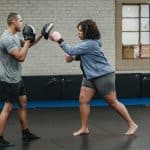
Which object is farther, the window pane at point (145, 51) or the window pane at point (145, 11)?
the window pane at point (145, 51)

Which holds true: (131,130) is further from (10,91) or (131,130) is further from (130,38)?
(130,38)

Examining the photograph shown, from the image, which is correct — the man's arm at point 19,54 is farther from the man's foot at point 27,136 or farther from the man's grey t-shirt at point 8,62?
the man's foot at point 27,136

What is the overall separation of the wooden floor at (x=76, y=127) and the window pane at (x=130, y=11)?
237 cm

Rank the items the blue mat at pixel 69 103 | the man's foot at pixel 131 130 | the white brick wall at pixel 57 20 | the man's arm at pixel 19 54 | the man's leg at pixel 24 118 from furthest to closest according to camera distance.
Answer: the white brick wall at pixel 57 20, the blue mat at pixel 69 103, the man's foot at pixel 131 130, the man's leg at pixel 24 118, the man's arm at pixel 19 54

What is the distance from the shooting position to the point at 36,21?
34.9ft

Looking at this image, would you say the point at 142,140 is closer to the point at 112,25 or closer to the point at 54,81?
the point at 54,81

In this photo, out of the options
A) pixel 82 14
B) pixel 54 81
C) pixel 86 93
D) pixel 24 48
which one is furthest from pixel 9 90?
pixel 82 14

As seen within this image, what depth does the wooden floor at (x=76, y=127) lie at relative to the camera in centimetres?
625

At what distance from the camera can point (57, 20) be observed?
1072 cm

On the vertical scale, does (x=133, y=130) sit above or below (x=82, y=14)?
below

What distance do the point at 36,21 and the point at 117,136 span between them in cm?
451

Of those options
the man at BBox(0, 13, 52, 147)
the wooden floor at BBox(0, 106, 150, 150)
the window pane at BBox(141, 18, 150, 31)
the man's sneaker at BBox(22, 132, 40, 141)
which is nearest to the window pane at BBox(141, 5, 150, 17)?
the window pane at BBox(141, 18, 150, 31)

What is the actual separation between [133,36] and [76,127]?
13.5ft

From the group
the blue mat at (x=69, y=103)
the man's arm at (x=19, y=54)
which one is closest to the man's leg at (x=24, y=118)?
the man's arm at (x=19, y=54)
